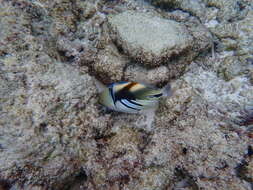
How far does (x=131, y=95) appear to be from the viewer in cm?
212

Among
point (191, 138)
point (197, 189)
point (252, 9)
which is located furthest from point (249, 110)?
point (252, 9)

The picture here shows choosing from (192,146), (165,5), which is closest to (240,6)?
(165,5)

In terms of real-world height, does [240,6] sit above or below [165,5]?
above

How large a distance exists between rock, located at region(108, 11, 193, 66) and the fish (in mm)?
628

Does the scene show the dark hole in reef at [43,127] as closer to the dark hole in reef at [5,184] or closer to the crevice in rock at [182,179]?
the dark hole in reef at [5,184]

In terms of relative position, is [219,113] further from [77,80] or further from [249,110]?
[77,80]

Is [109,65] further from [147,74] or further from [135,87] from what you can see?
[135,87]

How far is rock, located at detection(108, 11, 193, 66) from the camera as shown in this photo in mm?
2531

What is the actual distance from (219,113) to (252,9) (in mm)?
2409

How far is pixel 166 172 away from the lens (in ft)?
7.43

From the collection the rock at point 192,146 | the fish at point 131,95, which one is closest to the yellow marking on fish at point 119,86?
the fish at point 131,95

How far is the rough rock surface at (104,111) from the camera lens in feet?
6.41

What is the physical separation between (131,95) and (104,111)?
58 centimetres

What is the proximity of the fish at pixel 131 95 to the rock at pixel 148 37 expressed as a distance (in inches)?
24.7
